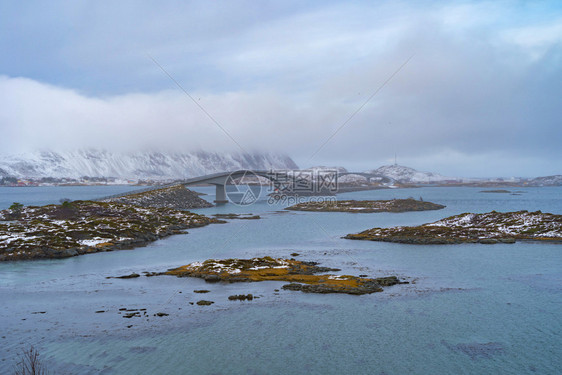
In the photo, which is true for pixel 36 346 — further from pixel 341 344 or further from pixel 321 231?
pixel 321 231

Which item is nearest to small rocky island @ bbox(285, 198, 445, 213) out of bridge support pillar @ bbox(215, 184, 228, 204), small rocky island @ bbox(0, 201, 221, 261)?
bridge support pillar @ bbox(215, 184, 228, 204)

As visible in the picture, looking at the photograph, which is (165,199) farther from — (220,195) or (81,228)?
(81,228)

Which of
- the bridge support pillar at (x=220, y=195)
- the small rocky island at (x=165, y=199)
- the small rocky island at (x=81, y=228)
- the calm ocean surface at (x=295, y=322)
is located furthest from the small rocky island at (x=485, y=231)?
the bridge support pillar at (x=220, y=195)

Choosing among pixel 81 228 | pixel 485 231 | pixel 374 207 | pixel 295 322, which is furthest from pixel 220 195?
pixel 295 322

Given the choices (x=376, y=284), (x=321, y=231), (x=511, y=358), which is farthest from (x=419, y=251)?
(x=511, y=358)

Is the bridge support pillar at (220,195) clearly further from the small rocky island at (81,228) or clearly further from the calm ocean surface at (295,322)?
the calm ocean surface at (295,322)

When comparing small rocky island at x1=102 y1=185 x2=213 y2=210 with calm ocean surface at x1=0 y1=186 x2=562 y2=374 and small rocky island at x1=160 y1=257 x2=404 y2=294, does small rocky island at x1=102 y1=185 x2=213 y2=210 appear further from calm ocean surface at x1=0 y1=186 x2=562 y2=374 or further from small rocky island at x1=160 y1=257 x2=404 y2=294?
small rocky island at x1=160 y1=257 x2=404 y2=294
